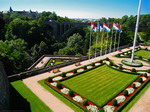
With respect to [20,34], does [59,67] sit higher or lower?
lower

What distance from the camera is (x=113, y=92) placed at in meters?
16.9

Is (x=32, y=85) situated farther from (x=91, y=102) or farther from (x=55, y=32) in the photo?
(x=55, y=32)

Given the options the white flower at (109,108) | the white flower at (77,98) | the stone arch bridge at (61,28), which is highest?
the stone arch bridge at (61,28)

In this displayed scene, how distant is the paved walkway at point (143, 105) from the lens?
13788mm

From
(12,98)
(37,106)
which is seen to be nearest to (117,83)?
(37,106)

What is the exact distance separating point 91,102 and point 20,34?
165 ft

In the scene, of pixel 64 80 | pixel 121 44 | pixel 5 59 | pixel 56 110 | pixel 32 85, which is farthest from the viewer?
pixel 121 44

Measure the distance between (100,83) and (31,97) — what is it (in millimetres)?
9587

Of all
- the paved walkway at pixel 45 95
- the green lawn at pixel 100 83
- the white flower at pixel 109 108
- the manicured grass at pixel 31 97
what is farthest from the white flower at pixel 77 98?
the manicured grass at pixel 31 97

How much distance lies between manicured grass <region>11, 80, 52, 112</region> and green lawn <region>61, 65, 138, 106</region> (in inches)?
185

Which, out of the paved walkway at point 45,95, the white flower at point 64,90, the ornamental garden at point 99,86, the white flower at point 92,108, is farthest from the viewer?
the white flower at point 64,90

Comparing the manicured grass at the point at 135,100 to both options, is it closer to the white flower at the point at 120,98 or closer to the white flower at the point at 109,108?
the white flower at the point at 120,98

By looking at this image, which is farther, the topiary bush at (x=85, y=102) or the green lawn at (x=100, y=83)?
the green lawn at (x=100, y=83)

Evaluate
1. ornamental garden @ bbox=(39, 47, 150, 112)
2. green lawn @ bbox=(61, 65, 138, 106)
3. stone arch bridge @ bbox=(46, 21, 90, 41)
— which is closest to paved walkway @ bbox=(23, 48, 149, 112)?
ornamental garden @ bbox=(39, 47, 150, 112)
